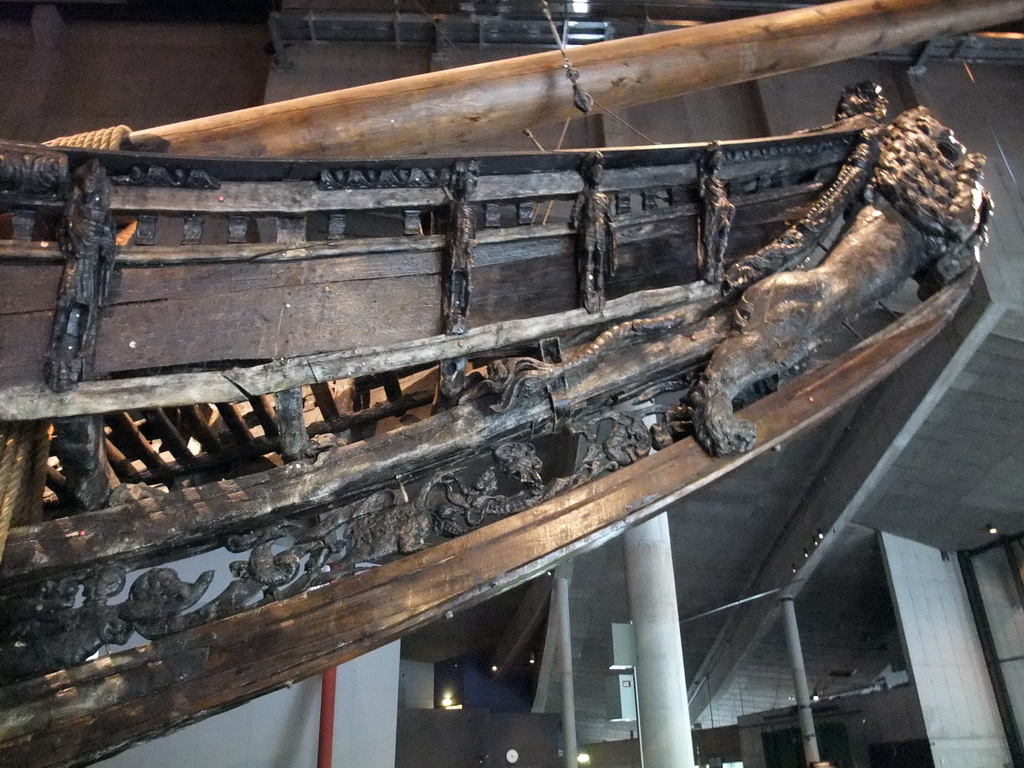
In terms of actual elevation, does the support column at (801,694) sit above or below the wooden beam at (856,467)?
below

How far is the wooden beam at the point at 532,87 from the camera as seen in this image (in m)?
2.60

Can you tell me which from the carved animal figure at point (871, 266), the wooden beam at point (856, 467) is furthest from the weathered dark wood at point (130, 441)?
the wooden beam at point (856, 467)

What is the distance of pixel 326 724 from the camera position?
17.2ft

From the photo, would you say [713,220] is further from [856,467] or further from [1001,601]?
[1001,601]

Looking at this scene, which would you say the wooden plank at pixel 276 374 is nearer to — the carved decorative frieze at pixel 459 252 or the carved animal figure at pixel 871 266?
the carved decorative frieze at pixel 459 252

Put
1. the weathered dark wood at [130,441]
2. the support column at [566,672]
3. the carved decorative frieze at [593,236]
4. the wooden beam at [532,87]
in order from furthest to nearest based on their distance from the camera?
1. the support column at [566,672]
2. the wooden beam at [532,87]
3. the weathered dark wood at [130,441]
4. the carved decorative frieze at [593,236]

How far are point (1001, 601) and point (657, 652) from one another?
7418mm

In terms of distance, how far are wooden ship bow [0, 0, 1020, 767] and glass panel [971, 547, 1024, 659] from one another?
9.60 metres

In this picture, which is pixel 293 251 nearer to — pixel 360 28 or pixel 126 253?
pixel 126 253

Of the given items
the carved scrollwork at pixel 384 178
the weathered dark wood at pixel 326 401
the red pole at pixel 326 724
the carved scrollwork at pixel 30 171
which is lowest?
the red pole at pixel 326 724

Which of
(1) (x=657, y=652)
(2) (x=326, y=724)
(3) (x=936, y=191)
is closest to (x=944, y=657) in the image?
(1) (x=657, y=652)

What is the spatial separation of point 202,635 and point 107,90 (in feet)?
22.5

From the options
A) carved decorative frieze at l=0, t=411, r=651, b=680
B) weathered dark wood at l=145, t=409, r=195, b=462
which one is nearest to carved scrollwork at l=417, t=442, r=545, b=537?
carved decorative frieze at l=0, t=411, r=651, b=680

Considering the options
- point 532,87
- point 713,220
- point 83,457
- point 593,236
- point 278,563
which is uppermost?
point 532,87
